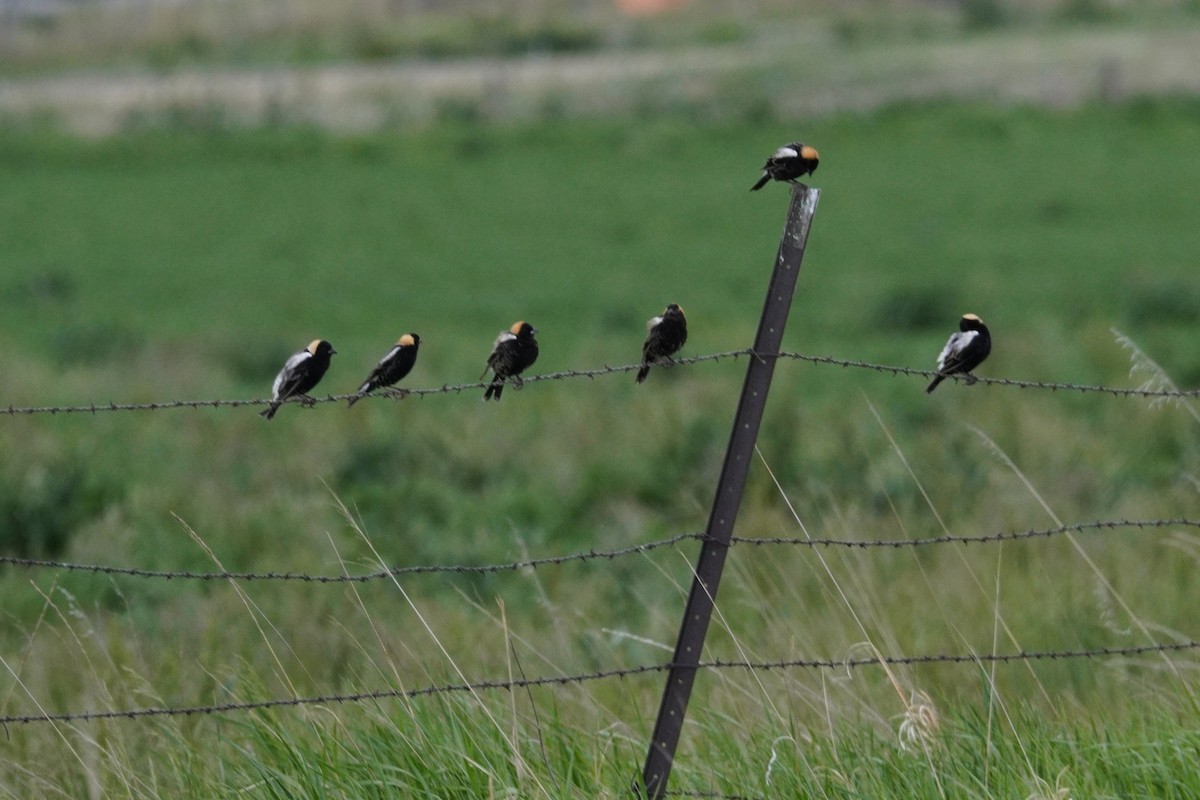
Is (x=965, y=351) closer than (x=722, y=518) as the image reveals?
No

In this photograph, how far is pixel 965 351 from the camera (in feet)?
14.2

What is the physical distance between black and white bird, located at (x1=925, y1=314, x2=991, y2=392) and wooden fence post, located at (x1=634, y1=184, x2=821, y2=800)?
0.60 m

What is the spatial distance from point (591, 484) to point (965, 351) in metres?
6.78

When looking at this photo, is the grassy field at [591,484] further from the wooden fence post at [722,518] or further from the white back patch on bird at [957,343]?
Answer: the white back patch on bird at [957,343]

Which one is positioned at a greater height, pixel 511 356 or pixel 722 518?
pixel 511 356

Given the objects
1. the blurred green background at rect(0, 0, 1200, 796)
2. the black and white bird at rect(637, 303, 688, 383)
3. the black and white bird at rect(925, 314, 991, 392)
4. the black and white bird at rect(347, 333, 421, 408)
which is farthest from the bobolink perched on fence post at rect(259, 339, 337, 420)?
the black and white bird at rect(925, 314, 991, 392)

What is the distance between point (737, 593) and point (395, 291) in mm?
17597

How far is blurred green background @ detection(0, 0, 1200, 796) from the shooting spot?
244 inches

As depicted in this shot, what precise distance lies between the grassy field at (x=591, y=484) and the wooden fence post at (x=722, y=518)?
0.55 feet

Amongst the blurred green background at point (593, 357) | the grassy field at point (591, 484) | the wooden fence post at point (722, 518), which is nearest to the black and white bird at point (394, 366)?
the blurred green background at point (593, 357)

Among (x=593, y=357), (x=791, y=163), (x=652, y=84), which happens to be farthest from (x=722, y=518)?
(x=652, y=84)

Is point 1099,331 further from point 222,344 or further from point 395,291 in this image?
point 395,291

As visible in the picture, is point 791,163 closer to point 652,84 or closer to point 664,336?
point 664,336

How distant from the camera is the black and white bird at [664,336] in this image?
443 cm
